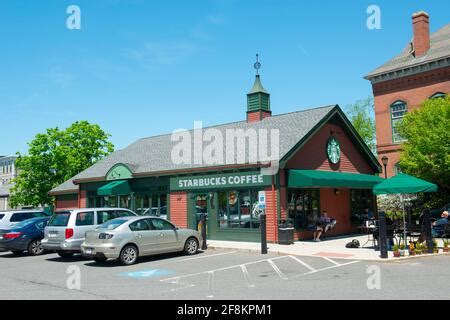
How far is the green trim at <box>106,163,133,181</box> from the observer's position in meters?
23.6

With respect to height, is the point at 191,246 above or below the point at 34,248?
above

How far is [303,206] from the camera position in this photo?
65.0 ft

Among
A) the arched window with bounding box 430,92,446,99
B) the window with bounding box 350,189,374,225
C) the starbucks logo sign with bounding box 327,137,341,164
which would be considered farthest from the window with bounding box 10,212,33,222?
Result: the arched window with bounding box 430,92,446,99

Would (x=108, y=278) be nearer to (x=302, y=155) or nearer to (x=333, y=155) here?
(x=302, y=155)

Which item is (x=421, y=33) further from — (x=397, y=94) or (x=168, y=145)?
(x=168, y=145)

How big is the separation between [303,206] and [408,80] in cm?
1933

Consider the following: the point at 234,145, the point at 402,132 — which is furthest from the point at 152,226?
the point at 402,132

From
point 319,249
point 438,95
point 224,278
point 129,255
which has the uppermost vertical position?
point 438,95

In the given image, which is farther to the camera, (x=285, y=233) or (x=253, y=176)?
(x=253, y=176)

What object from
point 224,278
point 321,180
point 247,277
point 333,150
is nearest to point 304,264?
point 247,277

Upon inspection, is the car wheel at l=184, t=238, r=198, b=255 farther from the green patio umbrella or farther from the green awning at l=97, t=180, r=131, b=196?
the green awning at l=97, t=180, r=131, b=196

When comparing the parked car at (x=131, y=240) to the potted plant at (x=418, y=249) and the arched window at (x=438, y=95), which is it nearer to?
the potted plant at (x=418, y=249)

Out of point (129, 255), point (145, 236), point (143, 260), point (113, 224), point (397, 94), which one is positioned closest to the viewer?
point (129, 255)

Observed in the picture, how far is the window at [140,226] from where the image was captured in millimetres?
13602
